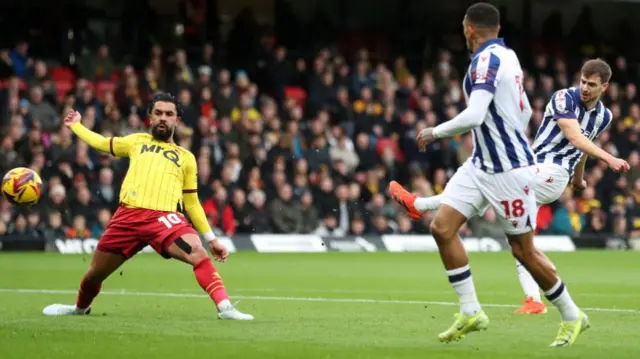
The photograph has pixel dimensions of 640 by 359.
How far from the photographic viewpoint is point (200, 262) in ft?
36.2

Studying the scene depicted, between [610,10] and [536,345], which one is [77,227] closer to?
[536,345]

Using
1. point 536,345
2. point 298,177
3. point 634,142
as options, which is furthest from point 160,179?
point 634,142

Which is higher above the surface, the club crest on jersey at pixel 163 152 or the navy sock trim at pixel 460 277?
the club crest on jersey at pixel 163 152

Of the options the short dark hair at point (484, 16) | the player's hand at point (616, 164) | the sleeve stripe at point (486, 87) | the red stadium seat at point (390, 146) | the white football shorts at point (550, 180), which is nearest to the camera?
the sleeve stripe at point (486, 87)

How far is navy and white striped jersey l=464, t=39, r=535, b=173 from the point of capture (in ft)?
29.7

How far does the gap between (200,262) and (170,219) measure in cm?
49

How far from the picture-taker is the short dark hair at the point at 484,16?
9.14 m

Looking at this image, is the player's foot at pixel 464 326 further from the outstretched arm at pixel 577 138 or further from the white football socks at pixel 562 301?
the outstretched arm at pixel 577 138

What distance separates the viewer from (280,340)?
9.36 m

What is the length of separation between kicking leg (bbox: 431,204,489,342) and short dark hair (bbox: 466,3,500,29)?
1.32 m

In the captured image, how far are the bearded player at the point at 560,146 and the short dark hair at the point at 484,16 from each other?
7.90 ft

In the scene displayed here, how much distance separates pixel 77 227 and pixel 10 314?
11.2 meters

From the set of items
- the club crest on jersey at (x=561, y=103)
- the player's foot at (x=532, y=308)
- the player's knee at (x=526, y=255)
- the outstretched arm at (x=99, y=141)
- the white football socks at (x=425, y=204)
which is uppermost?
the club crest on jersey at (x=561, y=103)

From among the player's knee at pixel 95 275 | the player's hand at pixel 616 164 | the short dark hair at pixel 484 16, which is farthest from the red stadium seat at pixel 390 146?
the short dark hair at pixel 484 16
